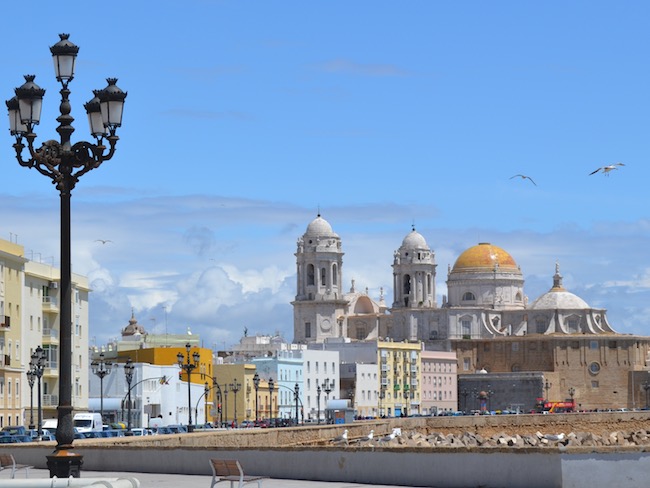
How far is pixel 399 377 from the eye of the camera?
14850 cm

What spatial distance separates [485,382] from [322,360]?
27848mm

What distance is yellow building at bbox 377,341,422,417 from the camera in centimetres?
14512

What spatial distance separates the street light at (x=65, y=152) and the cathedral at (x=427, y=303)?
13895 cm

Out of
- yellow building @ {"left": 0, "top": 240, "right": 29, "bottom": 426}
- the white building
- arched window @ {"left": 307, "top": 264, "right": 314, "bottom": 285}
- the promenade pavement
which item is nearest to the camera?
the promenade pavement

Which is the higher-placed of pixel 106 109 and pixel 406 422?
pixel 106 109

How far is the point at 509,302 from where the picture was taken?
176 metres

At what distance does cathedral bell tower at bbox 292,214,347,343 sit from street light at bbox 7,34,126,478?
139678mm

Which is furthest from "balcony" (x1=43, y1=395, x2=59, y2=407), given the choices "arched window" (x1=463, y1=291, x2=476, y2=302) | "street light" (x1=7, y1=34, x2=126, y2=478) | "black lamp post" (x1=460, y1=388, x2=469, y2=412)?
"arched window" (x1=463, y1=291, x2=476, y2=302)

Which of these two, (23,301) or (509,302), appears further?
(509,302)

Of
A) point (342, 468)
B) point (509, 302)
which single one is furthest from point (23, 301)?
point (509, 302)

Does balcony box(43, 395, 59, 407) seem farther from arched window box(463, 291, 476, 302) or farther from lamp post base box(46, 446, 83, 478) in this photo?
arched window box(463, 291, 476, 302)

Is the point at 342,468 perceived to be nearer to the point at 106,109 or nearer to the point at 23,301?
the point at 106,109

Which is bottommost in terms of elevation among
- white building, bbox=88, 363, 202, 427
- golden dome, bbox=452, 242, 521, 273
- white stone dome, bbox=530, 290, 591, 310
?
white building, bbox=88, 363, 202, 427

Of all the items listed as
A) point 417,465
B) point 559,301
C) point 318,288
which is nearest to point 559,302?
point 559,301
